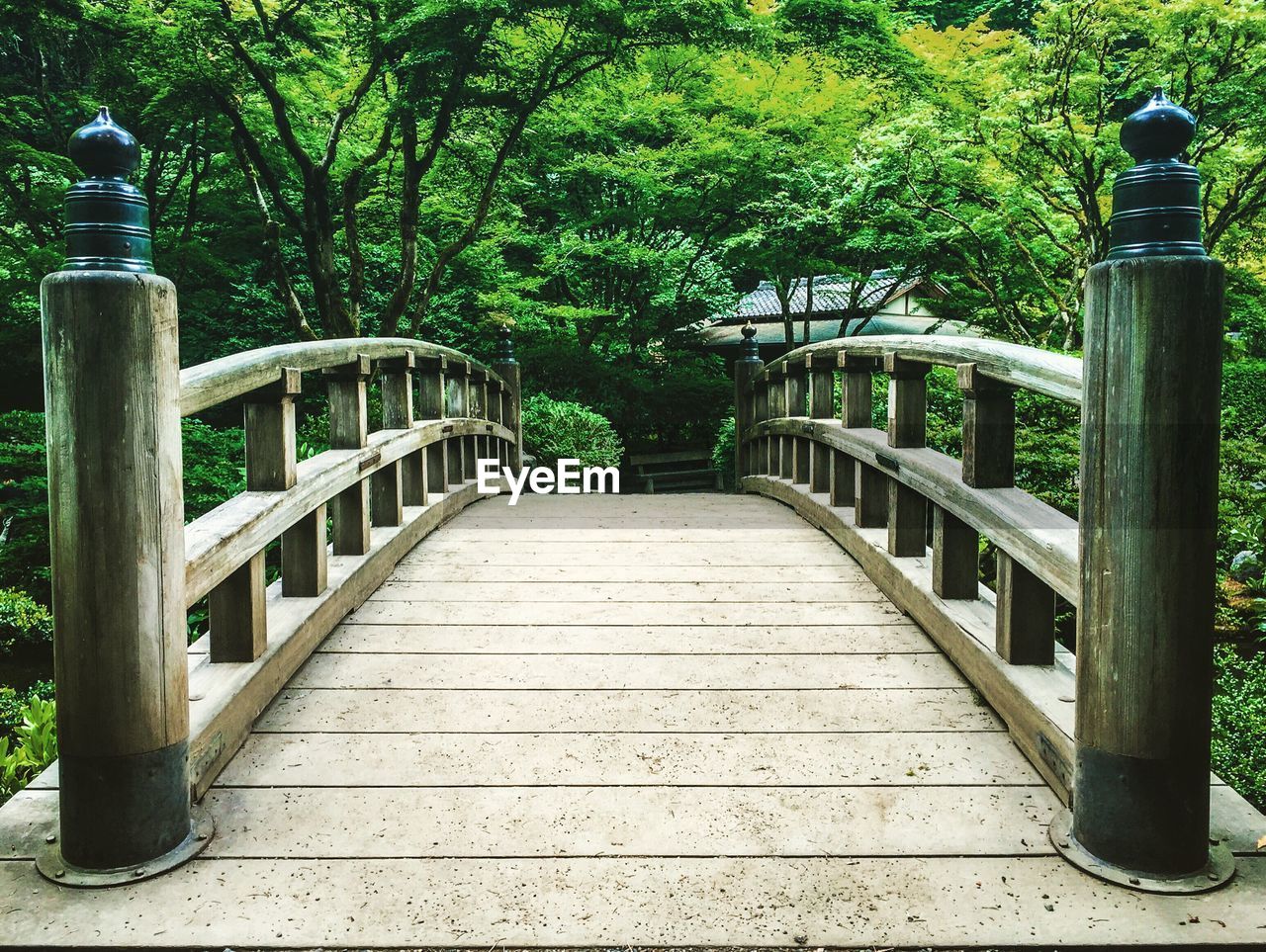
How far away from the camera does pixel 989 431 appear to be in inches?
104

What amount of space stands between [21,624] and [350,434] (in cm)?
416

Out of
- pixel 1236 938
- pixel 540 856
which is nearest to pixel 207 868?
pixel 540 856

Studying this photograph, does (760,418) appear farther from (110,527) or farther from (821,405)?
(110,527)

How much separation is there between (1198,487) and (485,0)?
7.61m

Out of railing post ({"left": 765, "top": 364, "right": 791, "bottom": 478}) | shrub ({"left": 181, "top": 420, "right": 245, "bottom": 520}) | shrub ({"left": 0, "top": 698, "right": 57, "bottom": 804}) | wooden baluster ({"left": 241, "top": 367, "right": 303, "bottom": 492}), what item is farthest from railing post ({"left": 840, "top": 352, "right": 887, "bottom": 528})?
shrub ({"left": 181, "top": 420, "right": 245, "bottom": 520})

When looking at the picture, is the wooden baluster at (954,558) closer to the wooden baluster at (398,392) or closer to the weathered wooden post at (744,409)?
the wooden baluster at (398,392)

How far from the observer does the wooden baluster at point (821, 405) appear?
15.3 feet

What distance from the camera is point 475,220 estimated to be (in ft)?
33.7

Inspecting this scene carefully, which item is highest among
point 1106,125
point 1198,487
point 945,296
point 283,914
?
point 1106,125

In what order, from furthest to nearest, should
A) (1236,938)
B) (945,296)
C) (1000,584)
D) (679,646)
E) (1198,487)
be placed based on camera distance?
1. (945,296)
2. (679,646)
3. (1000,584)
4. (1198,487)
5. (1236,938)

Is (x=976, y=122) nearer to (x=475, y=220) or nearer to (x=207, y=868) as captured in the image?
(x=475, y=220)

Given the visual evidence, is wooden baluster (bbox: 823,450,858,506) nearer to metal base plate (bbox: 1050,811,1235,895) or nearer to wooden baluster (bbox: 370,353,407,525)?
wooden baluster (bbox: 370,353,407,525)

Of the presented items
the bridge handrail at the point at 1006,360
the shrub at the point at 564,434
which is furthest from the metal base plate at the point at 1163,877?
the shrub at the point at 564,434

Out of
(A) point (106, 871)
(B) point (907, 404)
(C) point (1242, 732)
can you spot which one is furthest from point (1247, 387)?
(A) point (106, 871)
